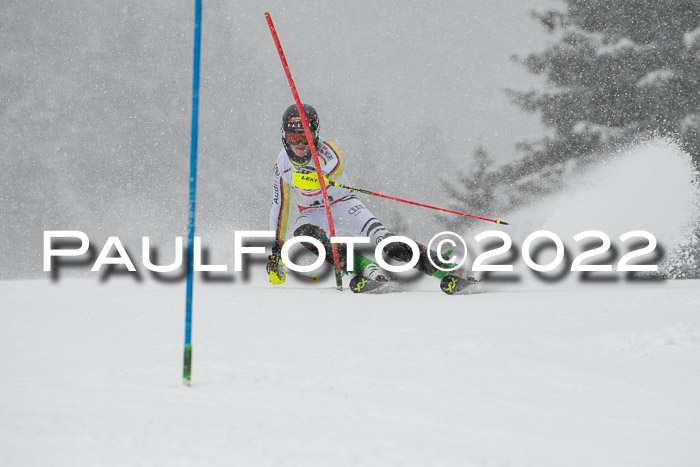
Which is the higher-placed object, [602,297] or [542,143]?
[542,143]

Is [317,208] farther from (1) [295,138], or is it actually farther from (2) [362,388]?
(2) [362,388]

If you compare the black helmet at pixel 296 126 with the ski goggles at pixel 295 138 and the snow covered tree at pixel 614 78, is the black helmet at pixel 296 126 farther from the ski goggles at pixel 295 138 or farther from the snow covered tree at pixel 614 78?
the snow covered tree at pixel 614 78

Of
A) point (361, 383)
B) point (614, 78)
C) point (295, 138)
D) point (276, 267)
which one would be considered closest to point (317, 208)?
point (276, 267)

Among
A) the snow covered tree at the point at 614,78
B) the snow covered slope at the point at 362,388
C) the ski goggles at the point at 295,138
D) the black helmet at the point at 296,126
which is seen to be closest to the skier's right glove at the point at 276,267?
the black helmet at the point at 296,126

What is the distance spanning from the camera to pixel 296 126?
629 centimetres

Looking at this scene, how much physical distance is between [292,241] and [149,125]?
2481 centimetres

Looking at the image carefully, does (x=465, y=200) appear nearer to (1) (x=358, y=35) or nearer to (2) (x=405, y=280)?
(2) (x=405, y=280)

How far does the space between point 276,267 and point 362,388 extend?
4647 millimetres

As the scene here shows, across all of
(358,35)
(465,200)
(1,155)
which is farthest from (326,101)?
(358,35)

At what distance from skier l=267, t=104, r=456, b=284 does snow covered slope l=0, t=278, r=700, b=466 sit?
5.81ft

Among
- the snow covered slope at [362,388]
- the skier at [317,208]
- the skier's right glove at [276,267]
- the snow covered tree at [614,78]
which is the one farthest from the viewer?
the snow covered tree at [614,78]

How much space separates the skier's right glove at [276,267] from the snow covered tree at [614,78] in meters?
9.63

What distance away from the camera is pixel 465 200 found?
17750 millimetres

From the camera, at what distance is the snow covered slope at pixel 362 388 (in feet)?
6.06
